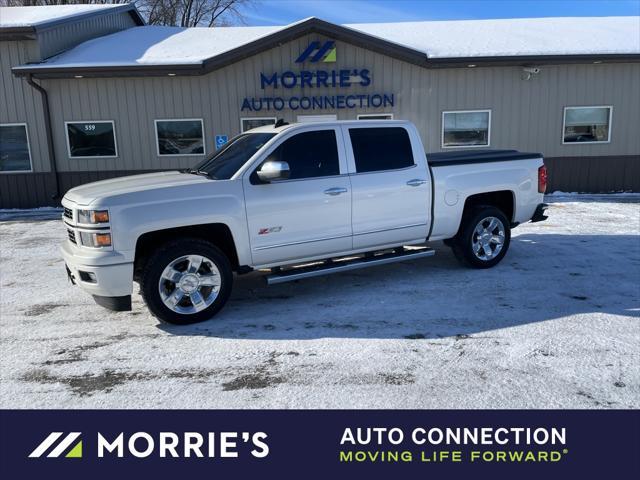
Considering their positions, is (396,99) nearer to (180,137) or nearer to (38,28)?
(180,137)

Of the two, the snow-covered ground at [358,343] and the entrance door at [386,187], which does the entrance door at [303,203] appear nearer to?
the entrance door at [386,187]

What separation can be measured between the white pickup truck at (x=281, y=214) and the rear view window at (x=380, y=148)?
0.04 ft

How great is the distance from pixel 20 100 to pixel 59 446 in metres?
13.0

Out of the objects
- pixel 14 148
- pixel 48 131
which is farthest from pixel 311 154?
pixel 14 148

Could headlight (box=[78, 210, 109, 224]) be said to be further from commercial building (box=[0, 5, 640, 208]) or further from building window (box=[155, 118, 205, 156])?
building window (box=[155, 118, 205, 156])

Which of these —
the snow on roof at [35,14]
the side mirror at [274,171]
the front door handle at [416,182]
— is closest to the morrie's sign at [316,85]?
the snow on roof at [35,14]

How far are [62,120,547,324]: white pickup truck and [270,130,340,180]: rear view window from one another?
1 centimetres

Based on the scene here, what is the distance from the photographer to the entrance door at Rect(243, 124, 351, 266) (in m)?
5.36

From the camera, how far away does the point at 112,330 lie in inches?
202

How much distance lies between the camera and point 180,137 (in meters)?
13.8

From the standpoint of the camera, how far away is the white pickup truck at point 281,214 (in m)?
4.84

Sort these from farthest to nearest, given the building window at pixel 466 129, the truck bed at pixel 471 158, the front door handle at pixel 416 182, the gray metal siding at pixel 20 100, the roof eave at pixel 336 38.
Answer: the building window at pixel 466 129, the gray metal siding at pixel 20 100, the roof eave at pixel 336 38, the truck bed at pixel 471 158, the front door handle at pixel 416 182

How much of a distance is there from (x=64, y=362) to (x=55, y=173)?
10936 millimetres

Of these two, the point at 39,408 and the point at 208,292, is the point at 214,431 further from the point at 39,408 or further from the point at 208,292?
the point at 208,292
